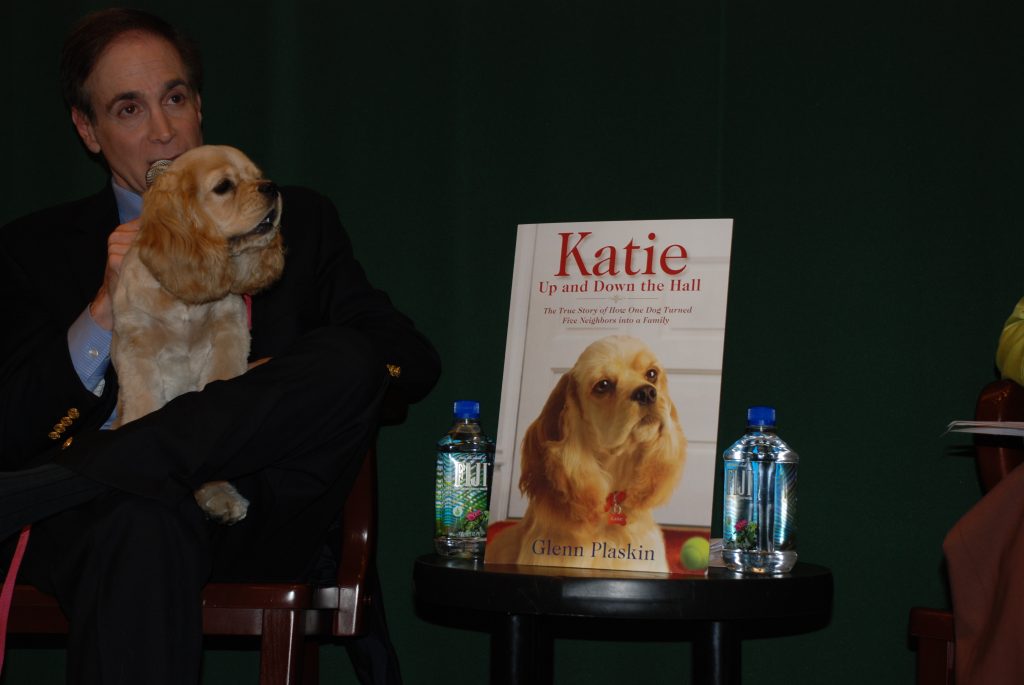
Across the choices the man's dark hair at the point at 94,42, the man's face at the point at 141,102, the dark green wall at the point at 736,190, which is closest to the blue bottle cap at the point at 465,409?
the dark green wall at the point at 736,190

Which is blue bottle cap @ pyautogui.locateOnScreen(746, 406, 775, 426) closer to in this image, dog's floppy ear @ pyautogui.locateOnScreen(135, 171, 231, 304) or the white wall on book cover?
the white wall on book cover

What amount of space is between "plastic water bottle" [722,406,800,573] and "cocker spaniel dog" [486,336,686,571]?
0.64ft

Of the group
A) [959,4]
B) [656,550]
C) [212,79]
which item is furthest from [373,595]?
[959,4]

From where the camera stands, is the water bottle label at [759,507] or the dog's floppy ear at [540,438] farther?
the water bottle label at [759,507]

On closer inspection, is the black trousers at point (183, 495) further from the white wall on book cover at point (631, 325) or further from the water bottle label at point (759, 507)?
the water bottle label at point (759, 507)

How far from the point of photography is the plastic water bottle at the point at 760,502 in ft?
5.61

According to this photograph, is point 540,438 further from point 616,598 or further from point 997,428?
point 997,428

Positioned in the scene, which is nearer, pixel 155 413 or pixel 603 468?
pixel 155 413

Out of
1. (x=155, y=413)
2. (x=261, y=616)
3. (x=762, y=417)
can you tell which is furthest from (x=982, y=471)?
(x=155, y=413)

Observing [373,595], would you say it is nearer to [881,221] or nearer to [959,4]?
[881,221]

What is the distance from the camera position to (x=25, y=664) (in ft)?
8.34

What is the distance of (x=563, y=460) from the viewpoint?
1608mm

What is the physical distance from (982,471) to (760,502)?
38 centimetres

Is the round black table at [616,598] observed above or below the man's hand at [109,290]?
below
